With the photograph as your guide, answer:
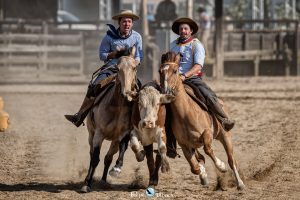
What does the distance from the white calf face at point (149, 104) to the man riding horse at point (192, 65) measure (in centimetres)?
78

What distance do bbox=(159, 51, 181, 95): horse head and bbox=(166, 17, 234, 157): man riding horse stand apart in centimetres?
51

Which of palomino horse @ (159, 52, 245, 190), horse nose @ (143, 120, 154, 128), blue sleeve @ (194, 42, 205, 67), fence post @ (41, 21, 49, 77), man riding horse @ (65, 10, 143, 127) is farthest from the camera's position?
fence post @ (41, 21, 49, 77)

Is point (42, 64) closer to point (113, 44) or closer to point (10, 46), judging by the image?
point (10, 46)

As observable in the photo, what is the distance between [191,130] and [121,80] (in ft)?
2.98

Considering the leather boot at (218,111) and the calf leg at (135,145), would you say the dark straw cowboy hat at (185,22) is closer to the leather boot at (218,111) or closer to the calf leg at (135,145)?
the leather boot at (218,111)

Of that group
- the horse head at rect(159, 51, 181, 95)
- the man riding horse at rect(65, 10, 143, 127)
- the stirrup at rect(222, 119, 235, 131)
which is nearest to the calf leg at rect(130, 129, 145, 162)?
the horse head at rect(159, 51, 181, 95)

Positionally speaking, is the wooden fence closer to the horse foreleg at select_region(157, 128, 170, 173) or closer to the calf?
the calf

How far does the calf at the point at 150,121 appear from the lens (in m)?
8.66

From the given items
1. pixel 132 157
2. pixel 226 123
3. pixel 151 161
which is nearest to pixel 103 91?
pixel 151 161

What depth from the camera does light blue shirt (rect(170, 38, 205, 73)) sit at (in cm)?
963

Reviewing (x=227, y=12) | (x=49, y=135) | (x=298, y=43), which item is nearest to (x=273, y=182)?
(x=49, y=135)

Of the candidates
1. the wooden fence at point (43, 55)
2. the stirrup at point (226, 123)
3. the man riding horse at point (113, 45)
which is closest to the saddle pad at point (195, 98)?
the stirrup at point (226, 123)

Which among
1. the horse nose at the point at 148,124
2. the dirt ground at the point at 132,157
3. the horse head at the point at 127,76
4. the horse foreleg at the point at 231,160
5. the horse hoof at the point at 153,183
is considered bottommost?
the dirt ground at the point at 132,157

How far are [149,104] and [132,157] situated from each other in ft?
12.4
